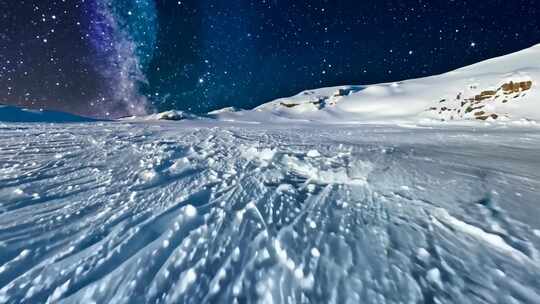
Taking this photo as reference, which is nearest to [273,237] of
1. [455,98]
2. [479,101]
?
[479,101]

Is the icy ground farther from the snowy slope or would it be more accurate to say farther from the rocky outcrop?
the rocky outcrop

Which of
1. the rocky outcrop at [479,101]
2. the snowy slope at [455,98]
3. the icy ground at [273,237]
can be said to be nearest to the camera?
the icy ground at [273,237]

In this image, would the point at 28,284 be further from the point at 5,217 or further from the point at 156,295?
the point at 5,217

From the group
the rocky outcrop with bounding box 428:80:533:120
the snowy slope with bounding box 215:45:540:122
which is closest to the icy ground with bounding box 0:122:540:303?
the snowy slope with bounding box 215:45:540:122

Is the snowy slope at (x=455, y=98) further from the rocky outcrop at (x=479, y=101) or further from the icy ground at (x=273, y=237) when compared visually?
the icy ground at (x=273, y=237)

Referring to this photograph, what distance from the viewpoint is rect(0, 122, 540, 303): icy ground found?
3.99ft

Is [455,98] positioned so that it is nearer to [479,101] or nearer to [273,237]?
[479,101]

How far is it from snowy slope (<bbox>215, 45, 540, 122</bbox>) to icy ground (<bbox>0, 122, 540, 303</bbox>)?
3269 cm

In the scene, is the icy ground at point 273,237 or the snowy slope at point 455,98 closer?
the icy ground at point 273,237

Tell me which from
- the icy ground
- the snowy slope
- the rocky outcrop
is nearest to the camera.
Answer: the icy ground

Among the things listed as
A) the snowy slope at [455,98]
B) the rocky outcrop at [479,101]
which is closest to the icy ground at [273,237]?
the snowy slope at [455,98]

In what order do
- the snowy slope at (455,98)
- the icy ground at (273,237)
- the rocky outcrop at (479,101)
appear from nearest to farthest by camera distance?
the icy ground at (273,237)
the snowy slope at (455,98)
the rocky outcrop at (479,101)

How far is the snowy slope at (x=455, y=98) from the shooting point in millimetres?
33375

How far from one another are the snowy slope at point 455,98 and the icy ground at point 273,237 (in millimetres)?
32693
